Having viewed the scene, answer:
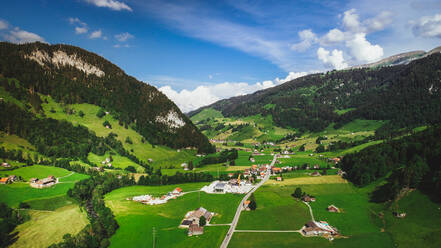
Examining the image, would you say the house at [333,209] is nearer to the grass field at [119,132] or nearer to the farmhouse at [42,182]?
the farmhouse at [42,182]

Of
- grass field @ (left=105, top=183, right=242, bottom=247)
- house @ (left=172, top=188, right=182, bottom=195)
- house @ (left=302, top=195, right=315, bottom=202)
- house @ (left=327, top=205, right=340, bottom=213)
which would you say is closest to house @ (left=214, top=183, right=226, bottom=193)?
grass field @ (left=105, top=183, right=242, bottom=247)

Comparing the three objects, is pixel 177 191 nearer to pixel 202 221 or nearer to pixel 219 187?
pixel 219 187

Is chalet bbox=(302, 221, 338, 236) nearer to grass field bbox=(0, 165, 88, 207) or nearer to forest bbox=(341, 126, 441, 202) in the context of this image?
forest bbox=(341, 126, 441, 202)

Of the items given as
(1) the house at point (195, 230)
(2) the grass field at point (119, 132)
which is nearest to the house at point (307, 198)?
(1) the house at point (195, 230)

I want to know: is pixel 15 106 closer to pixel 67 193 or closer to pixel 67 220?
pixel 67 193

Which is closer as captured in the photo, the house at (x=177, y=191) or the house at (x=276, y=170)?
the house at (x=177, y=191)

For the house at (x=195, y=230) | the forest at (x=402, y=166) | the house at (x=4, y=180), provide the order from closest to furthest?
1. the house at (x=195, y=230)
2. the forest at (x=402, y=166)
3. the house at (x=4, y=180)
